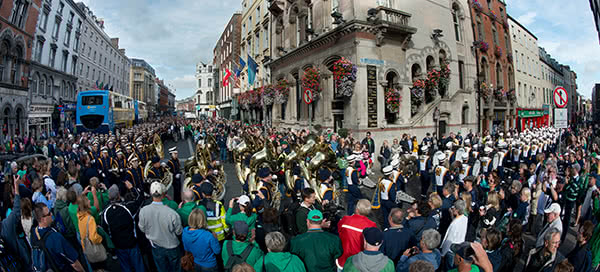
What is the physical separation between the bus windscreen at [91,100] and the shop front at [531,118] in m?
41.0

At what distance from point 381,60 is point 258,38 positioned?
2027cm

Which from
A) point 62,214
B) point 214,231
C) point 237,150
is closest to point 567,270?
point 214,231

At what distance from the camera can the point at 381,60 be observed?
18875 mm

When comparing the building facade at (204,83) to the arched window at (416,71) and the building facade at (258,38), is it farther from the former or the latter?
the arched window at (416,71)

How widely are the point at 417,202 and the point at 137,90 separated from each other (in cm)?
9327

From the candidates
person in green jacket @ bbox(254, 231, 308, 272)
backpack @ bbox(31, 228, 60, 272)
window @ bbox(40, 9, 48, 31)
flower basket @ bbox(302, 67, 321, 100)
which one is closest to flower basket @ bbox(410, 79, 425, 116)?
flower basket @ bbox(302, 67, 321, 100)

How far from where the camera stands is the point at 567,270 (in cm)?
283

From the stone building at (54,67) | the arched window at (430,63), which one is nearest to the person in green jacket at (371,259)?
the arched window at (430,63)

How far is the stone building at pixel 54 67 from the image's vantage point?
3091 cm

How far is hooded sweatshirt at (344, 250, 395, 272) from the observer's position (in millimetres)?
2980

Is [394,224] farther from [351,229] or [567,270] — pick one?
[567,270]

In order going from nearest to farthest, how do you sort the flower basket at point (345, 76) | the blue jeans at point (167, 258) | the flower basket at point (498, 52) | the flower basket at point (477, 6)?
the blue jeans at point (167, 258)
the flower basket at point (345, 76)
the flower basket at point (477, 6)
the flower basket at point (498, 52)

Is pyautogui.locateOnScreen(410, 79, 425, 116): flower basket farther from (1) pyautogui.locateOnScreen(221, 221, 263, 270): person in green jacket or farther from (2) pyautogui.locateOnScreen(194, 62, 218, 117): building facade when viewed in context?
(2) pyautogui.locateOnScreen(194, 62, 218, 117): building facade

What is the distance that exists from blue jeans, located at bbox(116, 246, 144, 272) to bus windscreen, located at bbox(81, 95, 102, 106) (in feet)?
79.0
